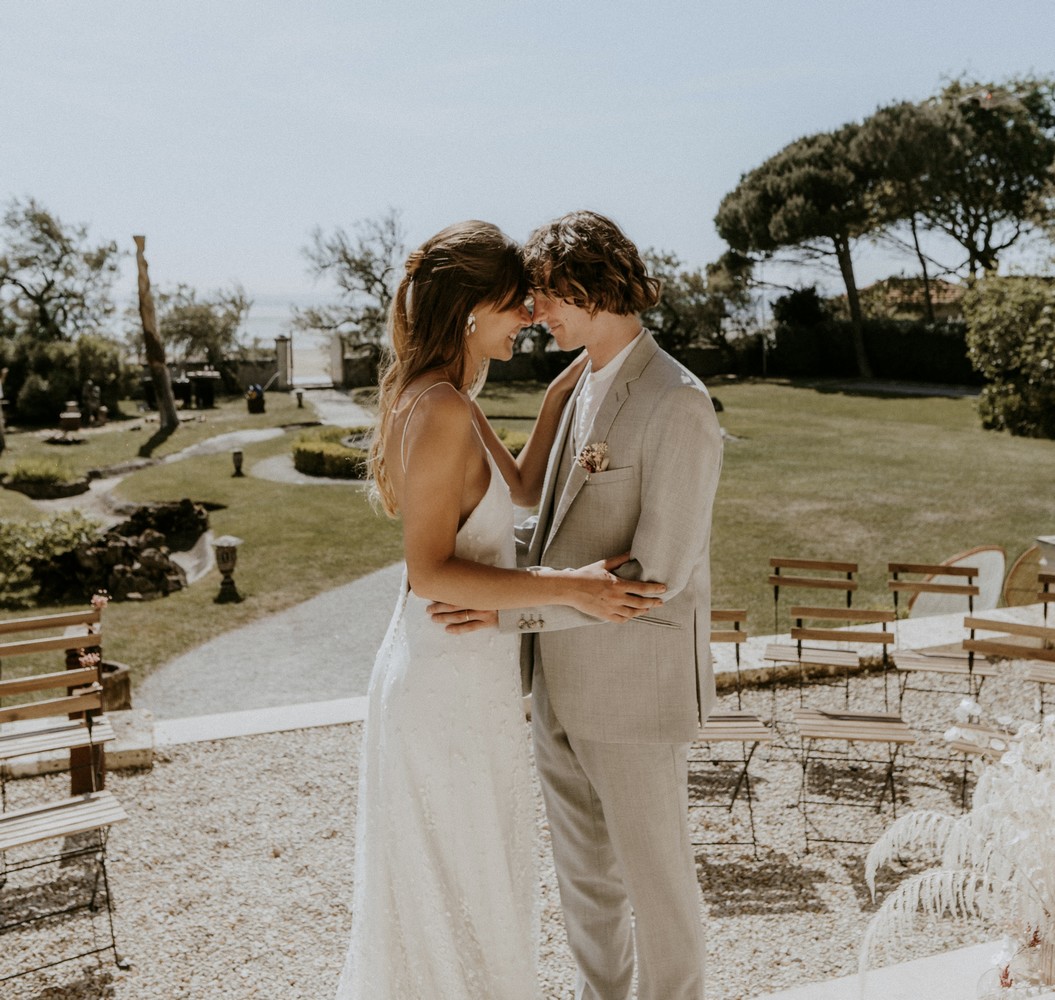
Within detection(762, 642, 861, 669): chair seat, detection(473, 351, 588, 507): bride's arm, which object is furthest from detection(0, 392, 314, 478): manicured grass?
detection(473, 351, 588, 507): bride's arm

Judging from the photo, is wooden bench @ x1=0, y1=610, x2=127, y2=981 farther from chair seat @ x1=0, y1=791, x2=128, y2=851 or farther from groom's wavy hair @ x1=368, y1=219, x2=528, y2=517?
groom's wavy hair @ x1=368, y1=219, x2=528, y2=517

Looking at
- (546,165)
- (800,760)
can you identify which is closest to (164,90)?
(546,165)

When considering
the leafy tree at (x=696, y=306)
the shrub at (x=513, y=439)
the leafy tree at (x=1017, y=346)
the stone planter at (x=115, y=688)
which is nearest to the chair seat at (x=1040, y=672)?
the stone planter at (x=115, y=688)

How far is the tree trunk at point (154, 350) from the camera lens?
70.3 ft

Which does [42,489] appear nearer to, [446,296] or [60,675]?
[60,675]

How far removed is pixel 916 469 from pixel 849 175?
55.7ft

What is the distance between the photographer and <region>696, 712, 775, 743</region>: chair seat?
436 centimetres

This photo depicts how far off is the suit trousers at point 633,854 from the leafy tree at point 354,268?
88.0ft

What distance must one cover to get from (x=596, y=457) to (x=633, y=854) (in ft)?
3.15

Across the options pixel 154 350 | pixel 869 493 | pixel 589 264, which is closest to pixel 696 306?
pixel 869 493

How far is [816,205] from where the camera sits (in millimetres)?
32312

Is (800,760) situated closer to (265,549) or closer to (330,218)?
(265,549)

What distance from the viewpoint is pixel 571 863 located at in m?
2.69

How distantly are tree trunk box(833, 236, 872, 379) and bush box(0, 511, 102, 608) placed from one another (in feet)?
86.0
